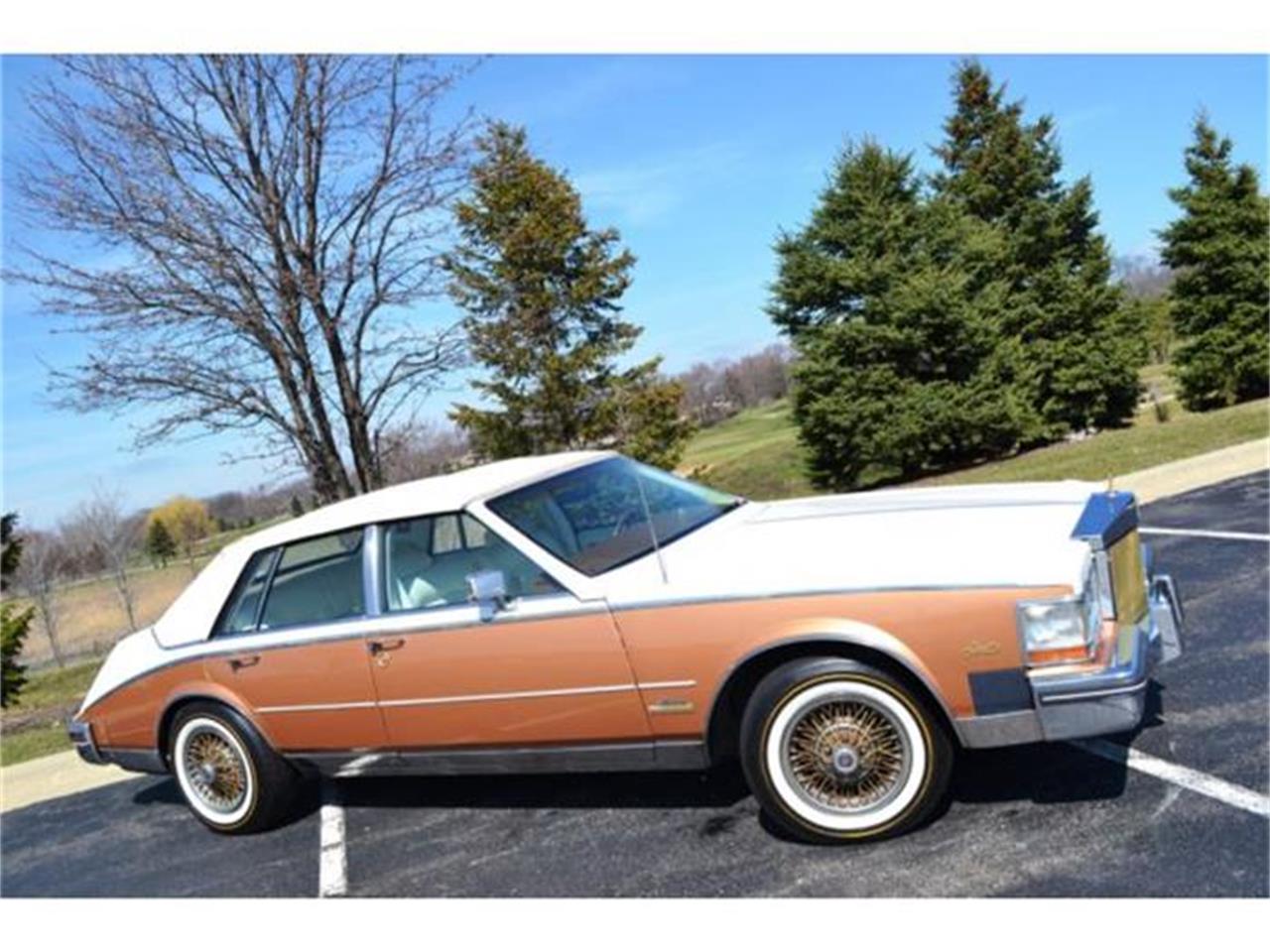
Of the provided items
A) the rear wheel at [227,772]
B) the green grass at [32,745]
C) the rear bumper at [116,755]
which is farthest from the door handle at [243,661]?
the green grass at [32,745]

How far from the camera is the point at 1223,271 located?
2028cm

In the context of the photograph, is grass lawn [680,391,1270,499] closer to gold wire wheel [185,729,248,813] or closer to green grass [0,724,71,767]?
gold wire wheel [185,729,248,813]

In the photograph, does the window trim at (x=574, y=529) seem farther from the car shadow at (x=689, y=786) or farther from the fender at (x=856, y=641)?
the car shadow at (x=689, y=786)

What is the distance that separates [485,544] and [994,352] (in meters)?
16.7

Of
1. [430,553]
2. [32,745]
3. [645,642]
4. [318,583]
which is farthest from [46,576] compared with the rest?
[645,642]

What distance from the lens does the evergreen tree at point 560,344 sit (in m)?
19.9

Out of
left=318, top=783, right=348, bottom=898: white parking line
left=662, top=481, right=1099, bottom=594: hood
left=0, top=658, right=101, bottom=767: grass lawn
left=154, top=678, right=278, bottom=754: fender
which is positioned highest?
left=662, top=481, right=1099, bottom=594: hood

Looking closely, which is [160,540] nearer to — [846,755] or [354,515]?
[354,515]

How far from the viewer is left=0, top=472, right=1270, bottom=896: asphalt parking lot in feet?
10.2

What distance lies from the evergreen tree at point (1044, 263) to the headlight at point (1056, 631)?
58.2ft

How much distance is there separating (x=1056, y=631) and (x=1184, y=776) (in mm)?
905

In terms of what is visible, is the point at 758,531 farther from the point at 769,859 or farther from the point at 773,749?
the point at 769,859

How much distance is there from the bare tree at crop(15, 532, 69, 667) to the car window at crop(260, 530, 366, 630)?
28845 mm

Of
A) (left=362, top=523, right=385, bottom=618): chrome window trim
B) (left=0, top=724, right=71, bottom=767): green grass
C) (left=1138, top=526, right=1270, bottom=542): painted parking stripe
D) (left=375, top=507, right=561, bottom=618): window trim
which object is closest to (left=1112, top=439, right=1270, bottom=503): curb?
(left=1138, top=526, right=1270, bottom=542): painted parking stripe
